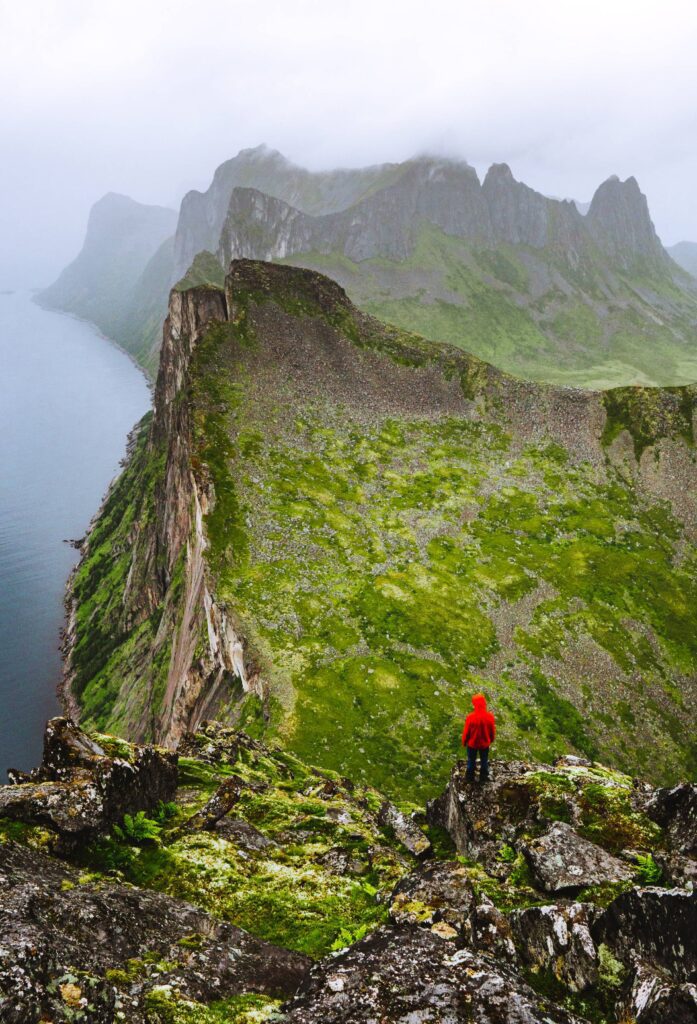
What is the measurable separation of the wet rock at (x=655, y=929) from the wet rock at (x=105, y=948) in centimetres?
677

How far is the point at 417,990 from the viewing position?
33.0 ft

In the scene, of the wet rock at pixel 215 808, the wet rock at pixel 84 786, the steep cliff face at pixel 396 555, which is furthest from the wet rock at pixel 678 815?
the steep cliff face at pixel 396 555

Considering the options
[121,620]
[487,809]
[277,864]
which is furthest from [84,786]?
[121,620]

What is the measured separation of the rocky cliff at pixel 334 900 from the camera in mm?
9836

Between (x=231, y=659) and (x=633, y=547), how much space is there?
49802mm

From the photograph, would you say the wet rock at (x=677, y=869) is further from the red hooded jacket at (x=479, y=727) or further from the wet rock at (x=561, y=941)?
the red hooded jacket at (x=479, y=727)

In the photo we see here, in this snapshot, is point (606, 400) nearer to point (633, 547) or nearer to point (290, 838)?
point (633, 547)

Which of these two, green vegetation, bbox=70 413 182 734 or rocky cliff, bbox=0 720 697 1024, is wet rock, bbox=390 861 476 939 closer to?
rocky cliff, bbox=0 720 697 1024

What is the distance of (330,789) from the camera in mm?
27859

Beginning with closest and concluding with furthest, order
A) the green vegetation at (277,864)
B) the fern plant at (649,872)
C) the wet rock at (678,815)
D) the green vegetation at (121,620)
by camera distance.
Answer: the fern plant at (649,872), the green vegetation at (277,864), the wet rock at (678,815), the green vegetation at (121,620)

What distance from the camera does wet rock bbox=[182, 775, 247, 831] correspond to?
19578 millimetres

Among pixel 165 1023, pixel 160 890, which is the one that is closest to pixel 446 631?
pixel 160 890

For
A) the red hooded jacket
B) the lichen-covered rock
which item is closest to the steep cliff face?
the lichen-covered rock

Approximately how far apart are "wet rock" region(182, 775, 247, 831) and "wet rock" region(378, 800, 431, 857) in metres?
6.40
